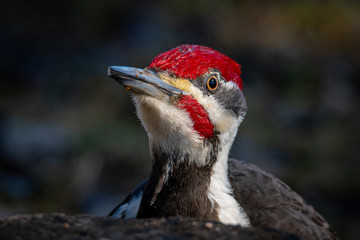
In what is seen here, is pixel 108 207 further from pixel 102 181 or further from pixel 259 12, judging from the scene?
pixel 259 12

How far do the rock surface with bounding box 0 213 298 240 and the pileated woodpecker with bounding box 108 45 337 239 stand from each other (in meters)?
0.74

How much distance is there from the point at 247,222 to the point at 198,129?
603 mm

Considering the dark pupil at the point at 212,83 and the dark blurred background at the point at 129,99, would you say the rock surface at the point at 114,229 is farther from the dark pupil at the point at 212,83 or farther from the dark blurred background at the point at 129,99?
the dark blurred background at the point at 129,99

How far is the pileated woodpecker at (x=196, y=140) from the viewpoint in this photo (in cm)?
277

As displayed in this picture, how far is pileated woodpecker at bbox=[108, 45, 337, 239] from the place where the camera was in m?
2.77

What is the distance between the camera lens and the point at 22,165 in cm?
612

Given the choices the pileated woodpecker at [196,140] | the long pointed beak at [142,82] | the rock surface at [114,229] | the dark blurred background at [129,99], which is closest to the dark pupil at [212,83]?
the pileated woodpecker at [196,140]

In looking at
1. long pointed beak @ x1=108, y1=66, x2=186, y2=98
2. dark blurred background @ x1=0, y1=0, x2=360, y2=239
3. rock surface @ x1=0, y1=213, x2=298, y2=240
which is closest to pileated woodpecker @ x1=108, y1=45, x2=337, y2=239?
long pointed beak @ x1=108, y1=66, x2=186, y2=98

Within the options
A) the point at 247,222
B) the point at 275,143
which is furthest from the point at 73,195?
the point at 247,222

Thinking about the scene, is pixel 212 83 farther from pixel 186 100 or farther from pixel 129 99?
pixel 129 99

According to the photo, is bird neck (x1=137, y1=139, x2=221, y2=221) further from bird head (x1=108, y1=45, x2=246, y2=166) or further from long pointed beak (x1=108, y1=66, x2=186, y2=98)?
long pointed beak (x1=108, y1=66, x2=186, y2=98)

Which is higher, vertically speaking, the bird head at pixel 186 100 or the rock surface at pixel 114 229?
the bird head at pixel 186 100

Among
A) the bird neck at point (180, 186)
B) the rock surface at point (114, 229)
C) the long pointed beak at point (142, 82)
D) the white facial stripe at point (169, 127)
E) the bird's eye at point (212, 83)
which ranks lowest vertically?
the rock surface at point (114, 229)

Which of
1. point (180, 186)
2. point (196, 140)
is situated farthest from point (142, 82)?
point (180, 186)
